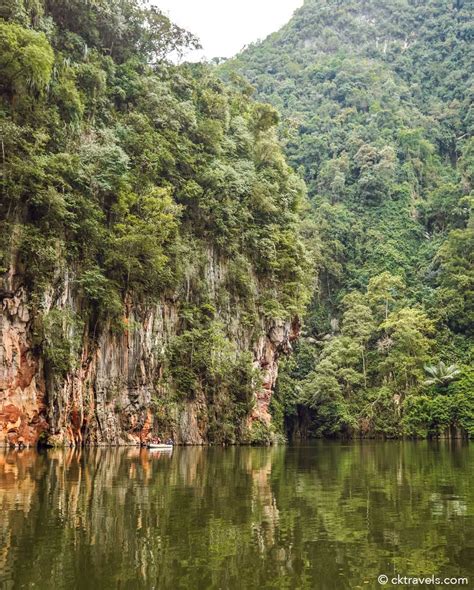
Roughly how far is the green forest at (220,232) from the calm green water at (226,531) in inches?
546

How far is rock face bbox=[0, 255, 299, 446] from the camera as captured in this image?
22500mm

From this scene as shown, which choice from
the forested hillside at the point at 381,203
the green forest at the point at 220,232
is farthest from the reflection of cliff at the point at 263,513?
the forested hillside at the point at 381,203

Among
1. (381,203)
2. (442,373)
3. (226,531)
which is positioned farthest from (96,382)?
(381,203)

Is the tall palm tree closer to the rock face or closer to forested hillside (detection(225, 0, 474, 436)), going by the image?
forested hillside (detection(225, 0, 474, 436))

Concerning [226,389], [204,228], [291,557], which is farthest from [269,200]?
[291,557]

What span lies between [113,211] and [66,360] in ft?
27.8

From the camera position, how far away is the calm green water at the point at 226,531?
5.74 m

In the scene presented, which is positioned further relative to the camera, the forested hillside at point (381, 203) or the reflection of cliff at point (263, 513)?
the forested hillside at point (381, 203)

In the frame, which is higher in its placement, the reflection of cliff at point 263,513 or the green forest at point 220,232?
the green forest at point 220,232

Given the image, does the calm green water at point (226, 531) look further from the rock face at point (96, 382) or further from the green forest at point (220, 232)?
Result: the green forest at point (220, 232)

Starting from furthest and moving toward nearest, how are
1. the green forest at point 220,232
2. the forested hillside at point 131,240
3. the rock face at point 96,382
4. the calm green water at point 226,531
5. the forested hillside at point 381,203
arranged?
the forested hillside at point 381,203
the green forest at point 220,232
the forested hillside at point 131,240
the rock face at point 96,382
the calm green water at point 226,531

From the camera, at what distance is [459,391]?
43219 millimetres

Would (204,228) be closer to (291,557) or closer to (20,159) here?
(20,159)

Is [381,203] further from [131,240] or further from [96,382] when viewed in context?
[96,382]
